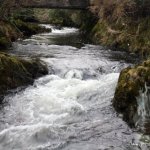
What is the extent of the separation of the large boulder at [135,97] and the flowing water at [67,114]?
1.20 ft

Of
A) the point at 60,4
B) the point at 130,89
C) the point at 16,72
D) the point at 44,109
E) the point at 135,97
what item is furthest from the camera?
the point at 60,4

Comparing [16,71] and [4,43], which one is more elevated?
[16,71]

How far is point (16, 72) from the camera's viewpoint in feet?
51.4

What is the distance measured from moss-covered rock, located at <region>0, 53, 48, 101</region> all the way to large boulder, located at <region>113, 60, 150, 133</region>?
461 cm

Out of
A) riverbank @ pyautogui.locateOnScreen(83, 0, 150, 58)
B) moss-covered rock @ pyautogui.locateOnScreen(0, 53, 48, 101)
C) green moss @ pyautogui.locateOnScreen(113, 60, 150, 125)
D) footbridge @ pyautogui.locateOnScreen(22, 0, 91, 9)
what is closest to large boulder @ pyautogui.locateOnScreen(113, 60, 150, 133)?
green moss @ pyautogui.locateOnScreen(113, 60, 150, 125)

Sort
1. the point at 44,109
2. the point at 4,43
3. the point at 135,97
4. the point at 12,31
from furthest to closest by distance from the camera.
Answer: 1. the point at 12,31
2. the point at 4,43
3. the point at 44,109
4. the point at 135,97

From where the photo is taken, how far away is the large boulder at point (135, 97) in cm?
1164

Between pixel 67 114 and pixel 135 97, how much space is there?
2238 millimetres

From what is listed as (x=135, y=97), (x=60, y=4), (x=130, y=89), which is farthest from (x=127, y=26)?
(x=135, y=97)

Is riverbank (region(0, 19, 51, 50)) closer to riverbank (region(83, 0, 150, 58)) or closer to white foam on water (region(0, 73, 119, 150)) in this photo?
riverbank (region(83, 0, 150, 58))

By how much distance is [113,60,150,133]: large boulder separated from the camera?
1164 centimetres

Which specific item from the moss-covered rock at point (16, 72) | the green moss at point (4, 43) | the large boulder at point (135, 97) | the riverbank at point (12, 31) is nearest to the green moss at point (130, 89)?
the large boulder at point (135, 97)

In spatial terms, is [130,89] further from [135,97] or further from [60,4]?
[60,4]

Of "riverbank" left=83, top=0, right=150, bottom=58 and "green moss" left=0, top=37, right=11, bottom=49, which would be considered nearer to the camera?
"riverbank" left=83, top=0, right=150, bottom=58
